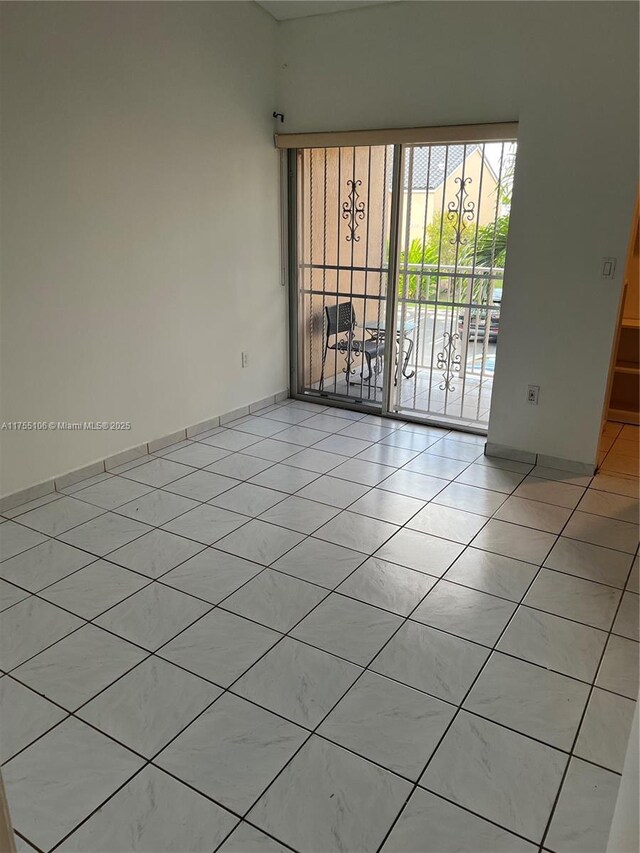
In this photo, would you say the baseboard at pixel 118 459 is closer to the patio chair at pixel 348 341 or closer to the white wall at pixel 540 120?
the patio chair at pixel 348 341

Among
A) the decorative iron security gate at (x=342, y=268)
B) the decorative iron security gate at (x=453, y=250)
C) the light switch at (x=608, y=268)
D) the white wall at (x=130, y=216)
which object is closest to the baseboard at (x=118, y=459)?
the white wall at (x=130, y=216)

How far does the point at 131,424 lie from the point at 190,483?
1.93 ft

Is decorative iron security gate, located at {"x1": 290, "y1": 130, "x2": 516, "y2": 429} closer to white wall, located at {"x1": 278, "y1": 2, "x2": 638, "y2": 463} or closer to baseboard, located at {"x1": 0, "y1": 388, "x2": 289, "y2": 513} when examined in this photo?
white wall, located at {"x1": 278, "y1": 2, "x2": 638, "y2": 463}

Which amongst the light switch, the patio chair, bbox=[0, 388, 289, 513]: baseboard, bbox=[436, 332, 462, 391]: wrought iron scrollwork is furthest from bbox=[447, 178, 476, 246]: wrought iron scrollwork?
bbox=[0, 388, 289, 513]: baseboard

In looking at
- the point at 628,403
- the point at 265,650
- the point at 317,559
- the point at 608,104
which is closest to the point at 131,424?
the point at 317,559

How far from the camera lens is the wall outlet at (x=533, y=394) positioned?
3783 millimetres

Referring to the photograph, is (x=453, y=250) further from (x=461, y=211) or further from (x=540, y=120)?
(x=540, y=120)

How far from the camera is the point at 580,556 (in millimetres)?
2764

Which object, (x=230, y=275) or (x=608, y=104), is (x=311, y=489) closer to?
(x=230, y=275)

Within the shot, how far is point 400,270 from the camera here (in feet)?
14.1

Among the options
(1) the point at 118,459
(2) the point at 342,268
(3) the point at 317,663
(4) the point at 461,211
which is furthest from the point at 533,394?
(1) the point at 118,459

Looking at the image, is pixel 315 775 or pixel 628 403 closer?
pixel 315 775

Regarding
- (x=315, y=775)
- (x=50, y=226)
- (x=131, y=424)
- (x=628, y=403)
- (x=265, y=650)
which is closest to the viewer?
(x=315, y=775)

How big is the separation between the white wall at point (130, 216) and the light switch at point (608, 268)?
7.59 ft
